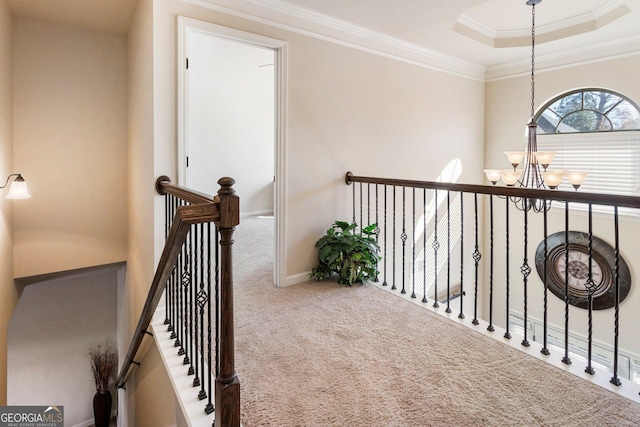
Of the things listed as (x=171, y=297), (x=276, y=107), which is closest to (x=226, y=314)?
(x=171, y=297)

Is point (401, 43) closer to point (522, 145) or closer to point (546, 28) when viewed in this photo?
point (546, 28)

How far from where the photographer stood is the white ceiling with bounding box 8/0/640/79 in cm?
304

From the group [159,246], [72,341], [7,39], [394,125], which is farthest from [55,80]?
[72,341]

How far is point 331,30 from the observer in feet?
11.0

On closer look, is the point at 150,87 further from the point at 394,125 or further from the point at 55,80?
the point at 394,125

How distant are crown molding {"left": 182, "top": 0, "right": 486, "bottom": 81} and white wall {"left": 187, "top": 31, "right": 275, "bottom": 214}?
1.98 meters

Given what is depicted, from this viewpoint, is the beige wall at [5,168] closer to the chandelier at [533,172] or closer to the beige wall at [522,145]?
the chandelier at [533,172]

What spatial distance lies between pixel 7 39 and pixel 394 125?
3.73m

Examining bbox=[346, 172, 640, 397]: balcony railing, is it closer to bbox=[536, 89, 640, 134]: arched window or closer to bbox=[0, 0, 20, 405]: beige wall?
bbox=[536, 89, 640, 134]: arched window

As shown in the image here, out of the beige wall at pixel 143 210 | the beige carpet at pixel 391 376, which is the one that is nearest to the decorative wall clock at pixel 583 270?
the beige carpet at pixel 391 376

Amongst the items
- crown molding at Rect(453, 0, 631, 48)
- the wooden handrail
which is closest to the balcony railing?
the wooden handrail

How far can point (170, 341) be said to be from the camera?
2199 mm

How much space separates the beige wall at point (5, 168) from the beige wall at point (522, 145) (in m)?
5.61

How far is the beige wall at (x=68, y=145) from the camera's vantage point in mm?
3430
